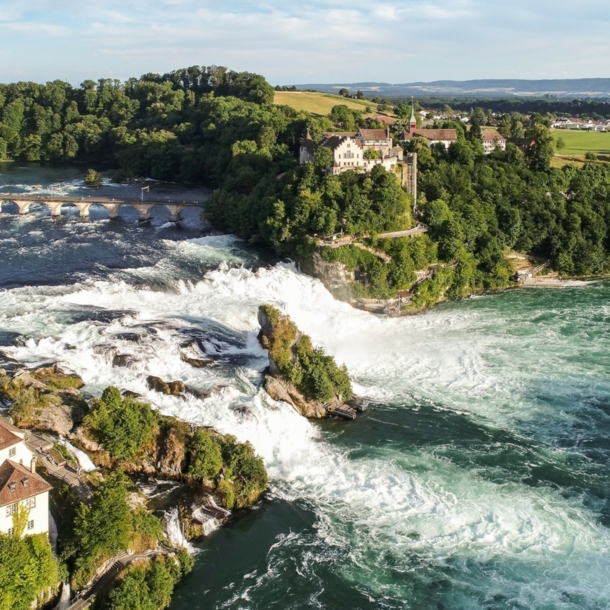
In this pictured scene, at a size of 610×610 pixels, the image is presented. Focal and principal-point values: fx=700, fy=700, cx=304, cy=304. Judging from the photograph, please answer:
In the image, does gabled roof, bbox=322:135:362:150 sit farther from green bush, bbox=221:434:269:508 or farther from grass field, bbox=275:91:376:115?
grass field, bbox=275:91:376:115

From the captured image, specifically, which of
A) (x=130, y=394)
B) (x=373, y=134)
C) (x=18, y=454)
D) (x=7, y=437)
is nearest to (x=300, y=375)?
(x=130, y=394)

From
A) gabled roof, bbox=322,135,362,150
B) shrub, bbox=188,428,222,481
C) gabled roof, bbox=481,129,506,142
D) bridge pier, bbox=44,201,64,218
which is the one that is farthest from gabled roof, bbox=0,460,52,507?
gabled roof, bbox=481,129,506,142

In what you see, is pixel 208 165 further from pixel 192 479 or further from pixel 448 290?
pixel 192 479

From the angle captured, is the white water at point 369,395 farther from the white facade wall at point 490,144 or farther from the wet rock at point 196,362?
the white facade wall at point 490,144

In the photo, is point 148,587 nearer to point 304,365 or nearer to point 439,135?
point 304,365

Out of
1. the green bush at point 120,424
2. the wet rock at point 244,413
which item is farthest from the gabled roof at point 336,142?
the green bush at point 120,424

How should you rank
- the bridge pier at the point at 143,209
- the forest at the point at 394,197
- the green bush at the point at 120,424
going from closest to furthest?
the green bush at the point at 120,424
the forest at the point at 394,197
the bridge pier at the point at 143,209
